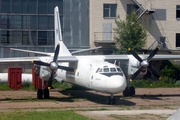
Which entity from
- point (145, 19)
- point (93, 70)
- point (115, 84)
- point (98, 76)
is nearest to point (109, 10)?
point (145, 19)

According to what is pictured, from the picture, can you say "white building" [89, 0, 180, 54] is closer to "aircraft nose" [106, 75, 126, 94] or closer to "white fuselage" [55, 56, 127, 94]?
"white fuselage" [55, 56, 127, 94]

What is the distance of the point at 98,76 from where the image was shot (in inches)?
882

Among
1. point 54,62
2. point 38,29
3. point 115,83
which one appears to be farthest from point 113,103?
point 38,29

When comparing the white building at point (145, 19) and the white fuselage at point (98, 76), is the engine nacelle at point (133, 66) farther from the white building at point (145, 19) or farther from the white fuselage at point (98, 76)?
the white building at point (145, 19)

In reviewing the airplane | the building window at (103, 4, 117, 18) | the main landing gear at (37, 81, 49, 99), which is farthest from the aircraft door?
the building window at (103, 4, 117, 18)

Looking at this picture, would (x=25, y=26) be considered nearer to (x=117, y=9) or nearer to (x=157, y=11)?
(x=117, y=9)

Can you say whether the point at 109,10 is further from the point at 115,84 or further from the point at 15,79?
the point at 115,84

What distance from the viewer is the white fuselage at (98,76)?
21359mm

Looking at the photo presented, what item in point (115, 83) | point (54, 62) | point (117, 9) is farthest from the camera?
point (117, 9)

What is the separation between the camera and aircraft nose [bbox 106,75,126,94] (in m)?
21.1

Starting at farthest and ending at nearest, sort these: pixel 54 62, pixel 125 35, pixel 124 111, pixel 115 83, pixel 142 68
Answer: pixel 125 35
pixel 142 68
pixel 54 62
pixel 115 83
pixel 124 111

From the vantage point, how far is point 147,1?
45.8 meters

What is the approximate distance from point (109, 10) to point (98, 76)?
23915 millimetres

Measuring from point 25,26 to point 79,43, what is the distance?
6.26 m
